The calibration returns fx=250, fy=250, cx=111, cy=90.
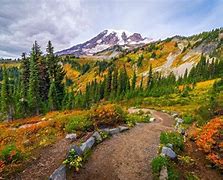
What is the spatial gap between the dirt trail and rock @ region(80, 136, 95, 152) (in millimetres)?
448

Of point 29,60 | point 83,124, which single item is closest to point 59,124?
point 83,124

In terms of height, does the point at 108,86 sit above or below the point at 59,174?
below

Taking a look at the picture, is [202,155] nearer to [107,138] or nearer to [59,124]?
[107,138]

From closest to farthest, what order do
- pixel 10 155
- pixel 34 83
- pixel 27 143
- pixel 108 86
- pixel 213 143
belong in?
pixel 10 155 → pixel 27 143 → pixel 213 143 → pixel 34 83 → pixel 108 86

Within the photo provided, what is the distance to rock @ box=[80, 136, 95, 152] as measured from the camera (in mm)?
14406

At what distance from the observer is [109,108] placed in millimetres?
21203

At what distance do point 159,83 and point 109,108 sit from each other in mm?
118006

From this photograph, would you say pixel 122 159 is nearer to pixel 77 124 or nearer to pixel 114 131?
pixel 114 131

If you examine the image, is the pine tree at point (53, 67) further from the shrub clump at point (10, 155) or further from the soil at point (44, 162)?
the shrub clump at point (10, 155)

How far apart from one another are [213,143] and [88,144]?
786 centimetres

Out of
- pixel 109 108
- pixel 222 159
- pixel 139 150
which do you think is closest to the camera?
pixel 222 159

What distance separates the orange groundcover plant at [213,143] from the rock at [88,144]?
7.08 m

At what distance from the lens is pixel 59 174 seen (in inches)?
436

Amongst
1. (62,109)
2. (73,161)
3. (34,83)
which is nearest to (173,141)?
(73,161)
